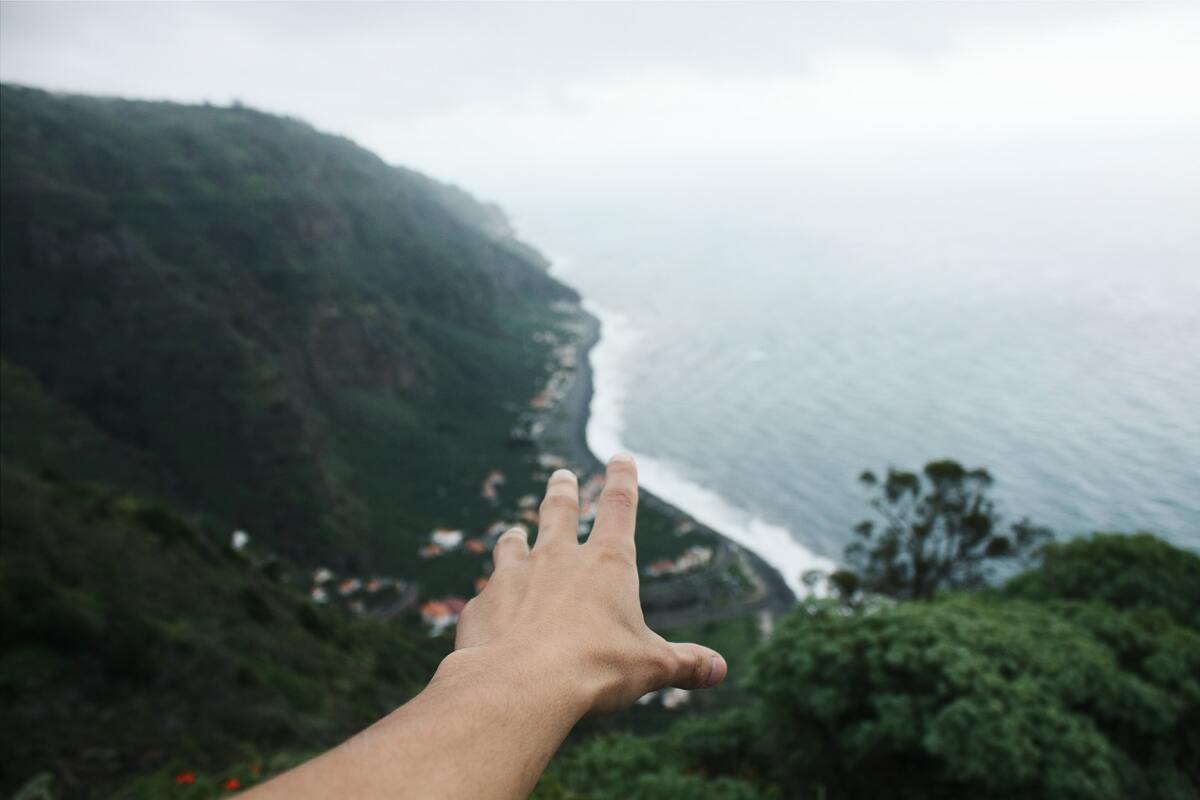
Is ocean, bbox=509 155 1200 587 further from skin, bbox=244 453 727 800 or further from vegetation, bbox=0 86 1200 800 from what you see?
skin, bbox=244 453 727 800

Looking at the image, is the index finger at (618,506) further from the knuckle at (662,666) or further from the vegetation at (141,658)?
the vegetation at (141,658)

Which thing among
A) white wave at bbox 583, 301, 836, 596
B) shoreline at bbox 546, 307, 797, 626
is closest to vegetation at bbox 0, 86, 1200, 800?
shoreline at bbox 546, 307, 797, 626

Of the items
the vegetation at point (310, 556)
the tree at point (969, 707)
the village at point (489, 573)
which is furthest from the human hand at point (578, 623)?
the village at point (489, 573)

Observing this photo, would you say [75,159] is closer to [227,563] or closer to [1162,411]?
[227,563]

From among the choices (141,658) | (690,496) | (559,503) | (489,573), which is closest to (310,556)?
(489,573)

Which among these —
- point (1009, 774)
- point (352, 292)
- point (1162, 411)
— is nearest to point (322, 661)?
point (1009, 774)
